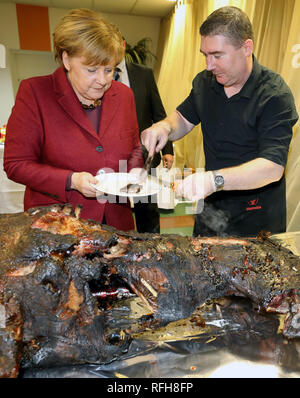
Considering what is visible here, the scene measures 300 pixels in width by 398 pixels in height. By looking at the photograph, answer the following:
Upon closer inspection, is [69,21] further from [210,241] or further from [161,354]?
[161,354]

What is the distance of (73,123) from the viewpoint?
1886 mm

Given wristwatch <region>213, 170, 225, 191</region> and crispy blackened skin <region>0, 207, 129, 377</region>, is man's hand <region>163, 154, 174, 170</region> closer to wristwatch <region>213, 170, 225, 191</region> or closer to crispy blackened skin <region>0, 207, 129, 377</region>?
wristwatch <region>213, 170, 225, 191</region>

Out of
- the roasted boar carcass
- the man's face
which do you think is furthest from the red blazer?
the man's face

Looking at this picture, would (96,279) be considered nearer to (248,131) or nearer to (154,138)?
→ (154,138)

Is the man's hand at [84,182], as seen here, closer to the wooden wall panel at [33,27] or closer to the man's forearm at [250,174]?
the man's forearm at [250,174]

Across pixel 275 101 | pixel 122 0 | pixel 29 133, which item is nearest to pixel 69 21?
pixel 29 133

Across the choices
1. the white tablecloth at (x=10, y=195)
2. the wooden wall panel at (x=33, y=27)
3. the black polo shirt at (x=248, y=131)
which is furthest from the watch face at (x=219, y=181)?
the wooden wall panel at (x=33, y=27)

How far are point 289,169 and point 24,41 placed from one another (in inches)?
230

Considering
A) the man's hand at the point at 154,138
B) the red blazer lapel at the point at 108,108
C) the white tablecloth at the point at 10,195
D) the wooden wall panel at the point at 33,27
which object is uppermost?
the wooden wall panel at the point at 33,27

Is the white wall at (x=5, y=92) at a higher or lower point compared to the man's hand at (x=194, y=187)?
higher

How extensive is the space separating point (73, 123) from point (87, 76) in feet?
0.91

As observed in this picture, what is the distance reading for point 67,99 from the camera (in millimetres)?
1850

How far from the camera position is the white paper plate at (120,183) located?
5.52 feet

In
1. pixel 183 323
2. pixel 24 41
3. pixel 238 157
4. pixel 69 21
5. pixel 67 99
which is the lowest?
pixel 183 323
